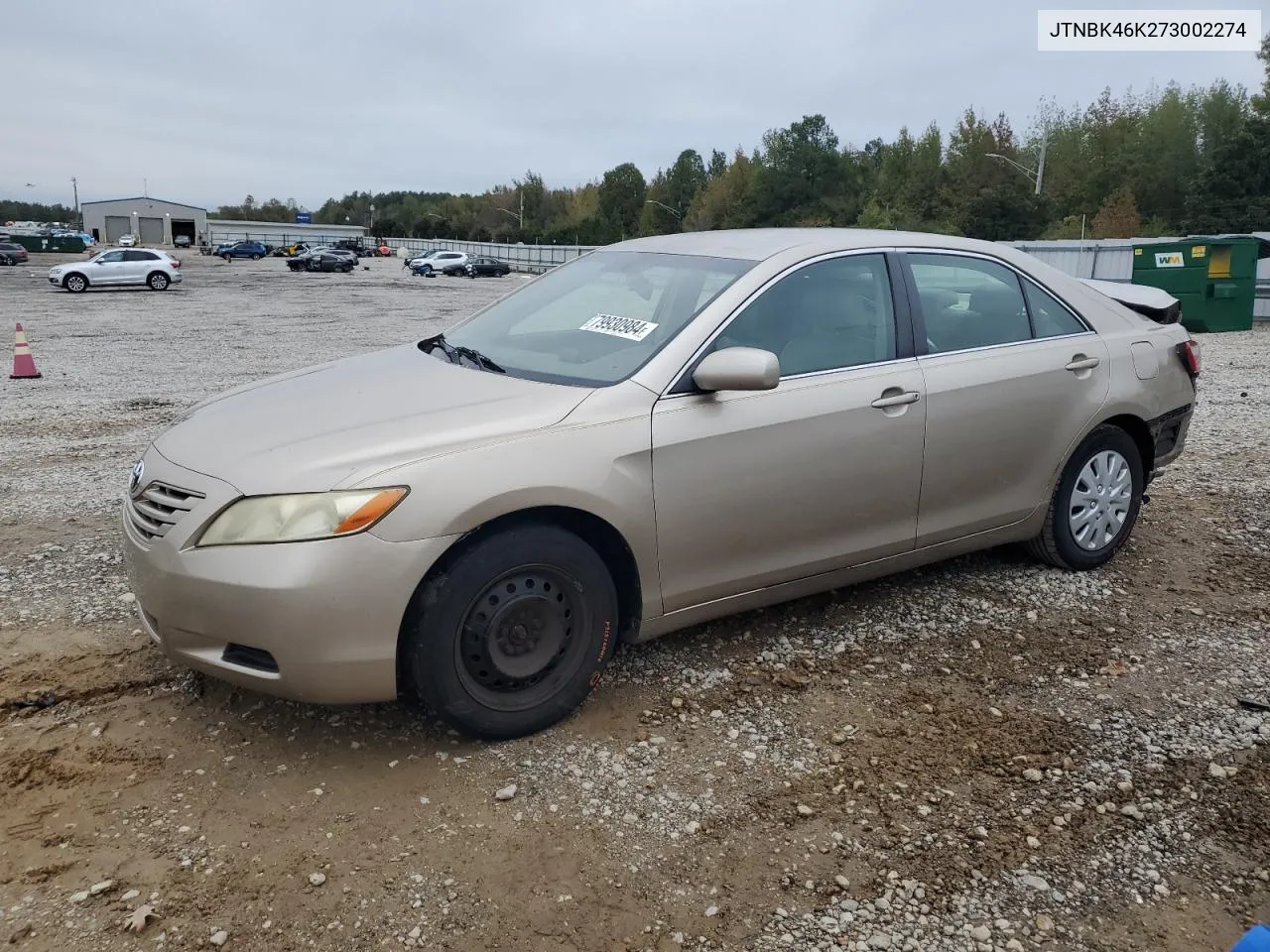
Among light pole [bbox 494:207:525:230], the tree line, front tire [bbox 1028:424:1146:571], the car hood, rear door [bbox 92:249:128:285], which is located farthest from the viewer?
light pole [bbox 494:207:525:230]

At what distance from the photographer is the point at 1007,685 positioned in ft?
12.4

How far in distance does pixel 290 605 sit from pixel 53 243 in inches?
3257

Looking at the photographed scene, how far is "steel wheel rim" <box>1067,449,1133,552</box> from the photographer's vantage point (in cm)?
473

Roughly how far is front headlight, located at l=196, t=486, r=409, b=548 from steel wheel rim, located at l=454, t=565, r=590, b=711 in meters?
0.42

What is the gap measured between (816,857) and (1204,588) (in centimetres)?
301

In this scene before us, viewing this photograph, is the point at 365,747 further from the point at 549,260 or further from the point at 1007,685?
the point at 549,260

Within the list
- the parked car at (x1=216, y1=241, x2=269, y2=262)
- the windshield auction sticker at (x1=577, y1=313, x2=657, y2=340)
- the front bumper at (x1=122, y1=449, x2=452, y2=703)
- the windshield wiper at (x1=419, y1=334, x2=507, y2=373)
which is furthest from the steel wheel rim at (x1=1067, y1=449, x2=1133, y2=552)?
the parked car at (x1=216, y1=241, x2=269, y2=262)

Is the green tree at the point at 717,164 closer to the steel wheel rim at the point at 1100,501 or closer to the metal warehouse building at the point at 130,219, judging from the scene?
the metal warehouse building at the point at 130,219

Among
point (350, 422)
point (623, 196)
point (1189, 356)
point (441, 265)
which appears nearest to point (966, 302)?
point (1189, 356)

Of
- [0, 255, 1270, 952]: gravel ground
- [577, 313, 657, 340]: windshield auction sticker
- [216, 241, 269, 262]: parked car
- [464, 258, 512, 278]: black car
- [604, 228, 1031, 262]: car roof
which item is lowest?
[0, 255, 1270, 952]: gravel ground

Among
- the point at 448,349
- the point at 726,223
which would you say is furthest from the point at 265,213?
the point at 448,349

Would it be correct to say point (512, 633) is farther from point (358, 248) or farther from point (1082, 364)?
point (358, 248)

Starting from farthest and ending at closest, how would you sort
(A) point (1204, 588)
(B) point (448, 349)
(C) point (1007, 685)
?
1. (A) point (1204, 588)
2. (B) point (448, 349)
3. (C) point (1007, 685)

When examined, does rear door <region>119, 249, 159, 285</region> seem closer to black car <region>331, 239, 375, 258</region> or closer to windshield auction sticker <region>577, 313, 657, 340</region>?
windshield auction sticker <region>577, 313, 657, 340</region>
